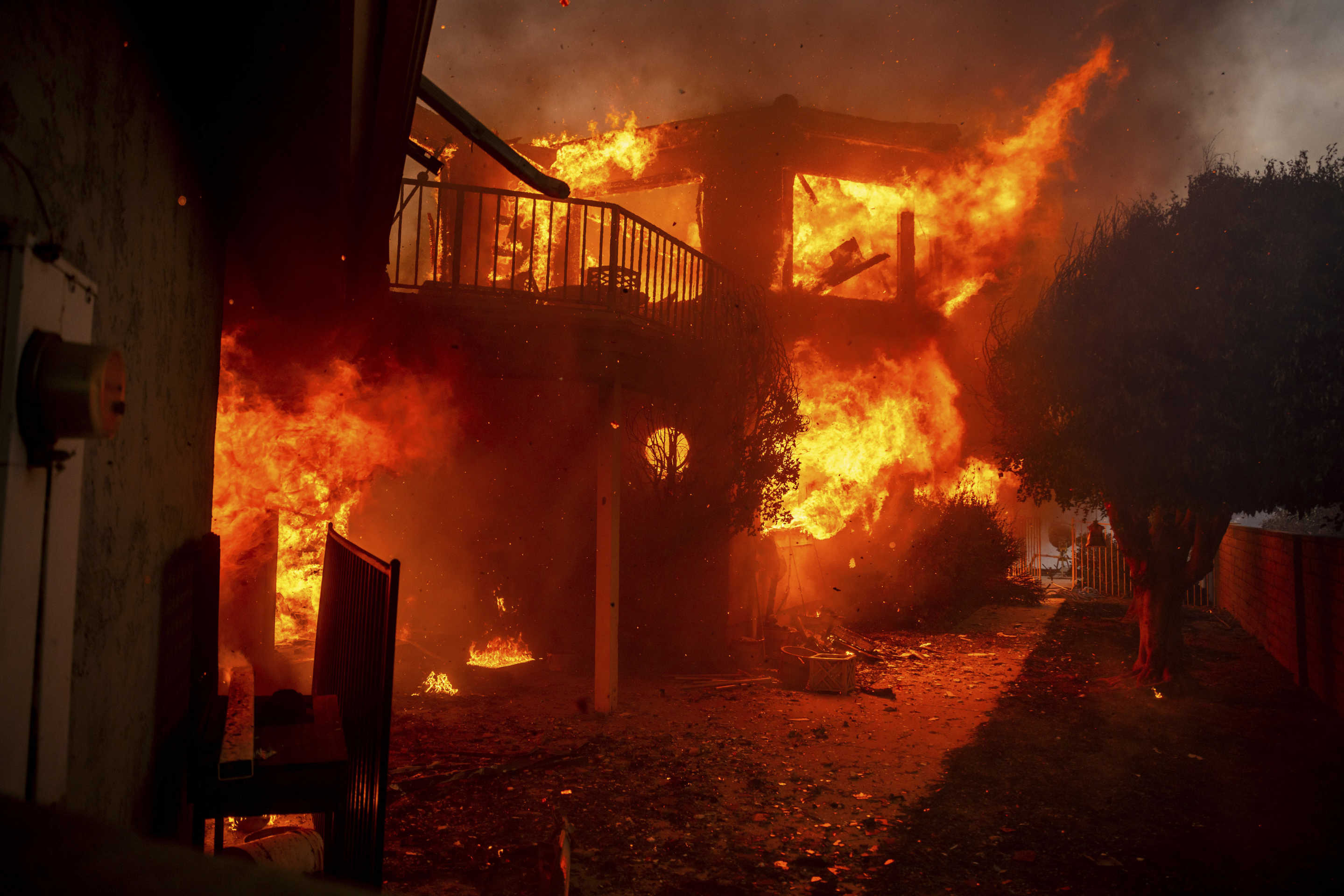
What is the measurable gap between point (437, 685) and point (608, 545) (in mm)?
3492

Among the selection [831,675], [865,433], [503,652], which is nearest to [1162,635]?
[831,675]

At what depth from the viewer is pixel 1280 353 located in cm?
870

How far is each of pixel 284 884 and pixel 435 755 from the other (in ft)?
24.9

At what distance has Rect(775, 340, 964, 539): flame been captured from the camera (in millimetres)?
17391

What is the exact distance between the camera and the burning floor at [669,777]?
5.41 metres

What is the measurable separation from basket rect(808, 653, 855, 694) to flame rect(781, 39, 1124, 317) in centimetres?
1202

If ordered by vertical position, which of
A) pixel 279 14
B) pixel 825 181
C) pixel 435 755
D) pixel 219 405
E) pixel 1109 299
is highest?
pixel 825 181

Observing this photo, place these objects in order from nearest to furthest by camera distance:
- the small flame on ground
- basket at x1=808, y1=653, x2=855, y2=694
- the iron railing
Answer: the small flame on ground
the iron railing
basket at x1=808, y1=653, x2=855, y2=694

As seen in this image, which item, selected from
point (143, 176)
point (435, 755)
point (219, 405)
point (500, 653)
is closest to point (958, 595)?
point (500, 653)

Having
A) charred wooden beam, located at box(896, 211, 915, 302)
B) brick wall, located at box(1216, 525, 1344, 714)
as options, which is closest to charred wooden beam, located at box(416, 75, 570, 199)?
brick wall, located at box(1216, 525, 1344, 714)

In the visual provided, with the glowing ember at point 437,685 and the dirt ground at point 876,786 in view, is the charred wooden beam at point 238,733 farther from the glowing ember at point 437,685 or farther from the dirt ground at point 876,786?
the glowing ember at point 437,685

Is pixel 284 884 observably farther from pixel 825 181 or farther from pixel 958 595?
pixel 825 181

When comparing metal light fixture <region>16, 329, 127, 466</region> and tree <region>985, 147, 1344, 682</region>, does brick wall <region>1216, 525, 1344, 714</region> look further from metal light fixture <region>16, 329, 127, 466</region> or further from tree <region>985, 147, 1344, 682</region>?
metal light fixture <region>16, 329, 127, 466</region>

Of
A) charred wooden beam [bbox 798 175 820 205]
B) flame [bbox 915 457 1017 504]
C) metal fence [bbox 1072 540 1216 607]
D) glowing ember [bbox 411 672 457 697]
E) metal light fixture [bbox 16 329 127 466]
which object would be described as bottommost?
glowing ember [bbox 411 672 457 697]
